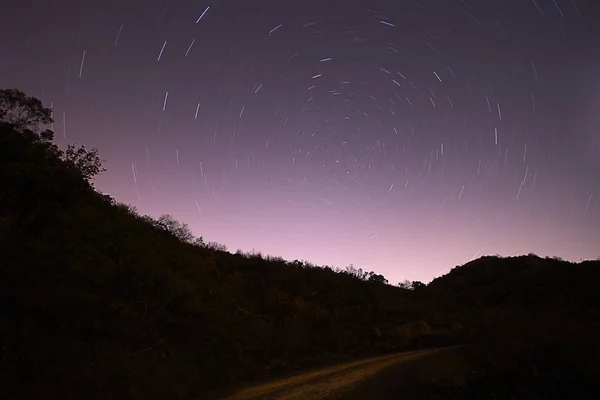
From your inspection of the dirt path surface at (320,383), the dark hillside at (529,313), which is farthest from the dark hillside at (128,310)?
the dark hillside at (529,313)

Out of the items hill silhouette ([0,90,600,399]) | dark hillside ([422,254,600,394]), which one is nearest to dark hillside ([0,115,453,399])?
hill silhouette ([0,90,600,399])

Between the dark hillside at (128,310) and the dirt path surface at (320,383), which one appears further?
the dirt path surface at (320,383)

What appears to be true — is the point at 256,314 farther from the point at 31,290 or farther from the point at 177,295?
the point at 31,290

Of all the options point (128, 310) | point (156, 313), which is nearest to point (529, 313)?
point (156, 313)

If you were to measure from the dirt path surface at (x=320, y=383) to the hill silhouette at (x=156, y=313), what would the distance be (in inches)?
49.3

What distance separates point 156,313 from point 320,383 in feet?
17.6

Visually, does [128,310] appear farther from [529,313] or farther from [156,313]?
[529,313]

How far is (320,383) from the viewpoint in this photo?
10516mm

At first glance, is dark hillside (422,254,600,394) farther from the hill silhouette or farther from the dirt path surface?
the dirt path surface

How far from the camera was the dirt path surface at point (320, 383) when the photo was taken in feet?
31.3

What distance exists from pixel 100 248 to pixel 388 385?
10.1m

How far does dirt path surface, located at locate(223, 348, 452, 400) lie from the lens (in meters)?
9.54

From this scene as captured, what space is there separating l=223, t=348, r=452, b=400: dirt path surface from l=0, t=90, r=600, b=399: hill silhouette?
49.3 inches

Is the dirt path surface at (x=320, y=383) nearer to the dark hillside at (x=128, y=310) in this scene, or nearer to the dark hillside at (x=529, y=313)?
the dark hillside at (x=128, y=310)
